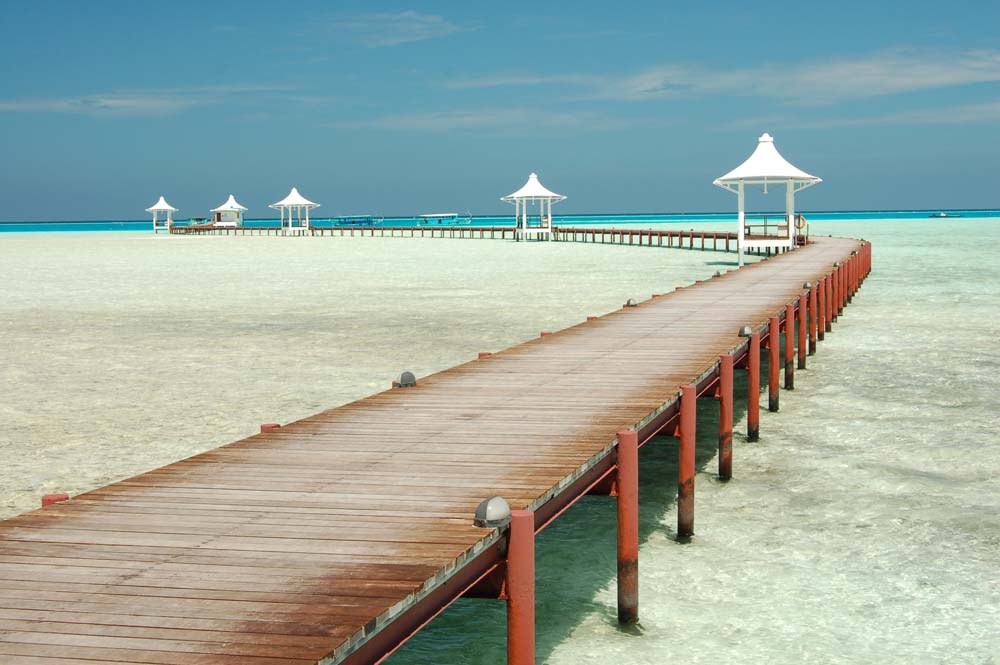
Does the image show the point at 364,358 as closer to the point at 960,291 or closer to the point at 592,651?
the point at 592,651

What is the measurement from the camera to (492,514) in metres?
4.36

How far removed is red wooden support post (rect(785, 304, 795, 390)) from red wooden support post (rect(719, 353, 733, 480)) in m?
3.66

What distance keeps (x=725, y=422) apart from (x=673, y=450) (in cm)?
147

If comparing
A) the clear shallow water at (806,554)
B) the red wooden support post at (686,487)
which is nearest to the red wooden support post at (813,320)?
the clear shallow water at (806,554)

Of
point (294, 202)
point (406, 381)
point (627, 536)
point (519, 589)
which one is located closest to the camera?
point (519, 589)

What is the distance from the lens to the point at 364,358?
14.4m

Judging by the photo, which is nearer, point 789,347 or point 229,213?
point 789,347

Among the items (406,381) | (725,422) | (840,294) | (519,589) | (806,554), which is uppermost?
(406,381)

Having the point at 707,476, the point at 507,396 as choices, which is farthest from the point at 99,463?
the point at 707,476

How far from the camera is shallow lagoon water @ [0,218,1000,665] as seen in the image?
578cm

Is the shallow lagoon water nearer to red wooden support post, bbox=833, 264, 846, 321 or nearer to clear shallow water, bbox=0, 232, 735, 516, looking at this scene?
clear shallow water, bbox=0, 232, 735, 516

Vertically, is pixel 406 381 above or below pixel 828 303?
above

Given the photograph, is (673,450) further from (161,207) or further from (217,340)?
(161,207)

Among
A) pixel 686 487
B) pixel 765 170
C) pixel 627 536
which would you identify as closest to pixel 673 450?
pixel 686 487
